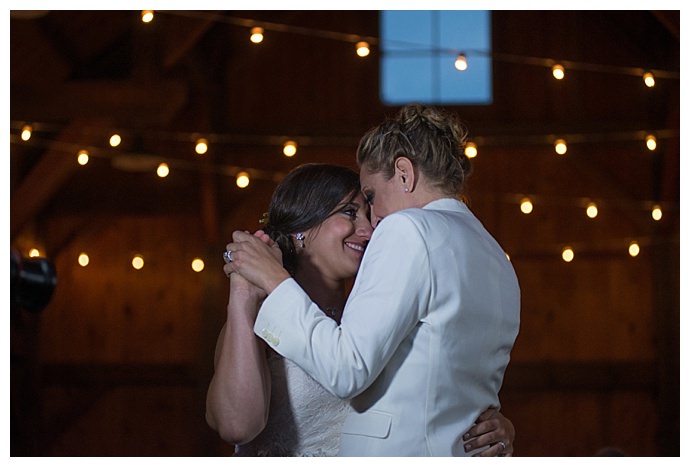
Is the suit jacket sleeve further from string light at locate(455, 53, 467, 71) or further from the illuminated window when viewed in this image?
the illuminated window

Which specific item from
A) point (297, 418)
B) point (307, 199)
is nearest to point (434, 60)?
point (307, 199)

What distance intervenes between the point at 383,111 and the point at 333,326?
6.52 metres

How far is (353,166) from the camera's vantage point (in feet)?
26.7

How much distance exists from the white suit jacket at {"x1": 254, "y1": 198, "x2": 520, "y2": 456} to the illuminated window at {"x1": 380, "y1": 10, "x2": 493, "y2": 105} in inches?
249

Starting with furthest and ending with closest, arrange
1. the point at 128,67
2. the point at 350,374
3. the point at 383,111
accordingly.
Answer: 1. the point at 383,111
2. the point at 128,67
3. the point at 350,374

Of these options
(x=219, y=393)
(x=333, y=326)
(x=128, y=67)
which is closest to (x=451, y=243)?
(x=333, y=326)

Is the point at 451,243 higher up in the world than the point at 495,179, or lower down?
lower down

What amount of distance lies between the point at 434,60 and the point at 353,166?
1.06m

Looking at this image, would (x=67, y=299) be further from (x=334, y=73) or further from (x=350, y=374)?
(x=350, y=374)

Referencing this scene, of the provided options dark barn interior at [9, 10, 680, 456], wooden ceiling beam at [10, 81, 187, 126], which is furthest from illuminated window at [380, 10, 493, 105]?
wooden ceiling beam at [10, 81, 187, 126]

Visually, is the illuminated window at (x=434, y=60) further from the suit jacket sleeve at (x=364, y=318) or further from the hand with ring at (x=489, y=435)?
the suit jacket sleeve at (x=364, y=318)

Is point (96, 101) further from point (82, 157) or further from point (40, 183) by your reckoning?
point (40, 183)

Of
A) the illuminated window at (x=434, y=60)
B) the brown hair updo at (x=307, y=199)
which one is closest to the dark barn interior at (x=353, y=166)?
the illuminated window at (x=434, y=60)
